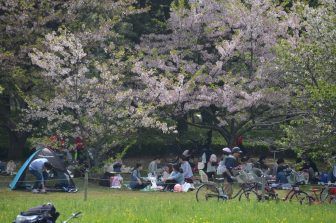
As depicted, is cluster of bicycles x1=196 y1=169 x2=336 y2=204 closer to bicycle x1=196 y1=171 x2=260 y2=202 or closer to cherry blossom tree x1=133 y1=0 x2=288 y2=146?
bicycle x1=196 y1=171 x2=260 y2=202

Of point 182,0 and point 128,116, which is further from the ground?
point 182,0

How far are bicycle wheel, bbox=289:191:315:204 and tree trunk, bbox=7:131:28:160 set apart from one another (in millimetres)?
16497

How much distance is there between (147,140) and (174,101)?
22.4 ft

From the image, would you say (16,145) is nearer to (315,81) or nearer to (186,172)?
(186,172)

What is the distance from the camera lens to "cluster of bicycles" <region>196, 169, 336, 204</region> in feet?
65.3

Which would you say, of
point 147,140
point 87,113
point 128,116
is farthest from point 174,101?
point 147,140

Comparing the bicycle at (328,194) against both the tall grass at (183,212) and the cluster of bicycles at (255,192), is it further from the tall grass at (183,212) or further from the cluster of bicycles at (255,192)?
the tall grass at (183,212)

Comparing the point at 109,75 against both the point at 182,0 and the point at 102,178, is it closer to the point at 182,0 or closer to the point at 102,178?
the point at 102,178

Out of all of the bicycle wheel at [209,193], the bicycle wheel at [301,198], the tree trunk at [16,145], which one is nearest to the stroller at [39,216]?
the bicycle wheel at [209,193]

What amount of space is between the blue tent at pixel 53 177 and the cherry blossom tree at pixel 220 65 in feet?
21.2

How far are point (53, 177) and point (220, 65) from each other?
10.7 metres

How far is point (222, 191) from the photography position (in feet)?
65.9

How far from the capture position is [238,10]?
30.8 m

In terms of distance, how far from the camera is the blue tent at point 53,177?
23.7 metres
